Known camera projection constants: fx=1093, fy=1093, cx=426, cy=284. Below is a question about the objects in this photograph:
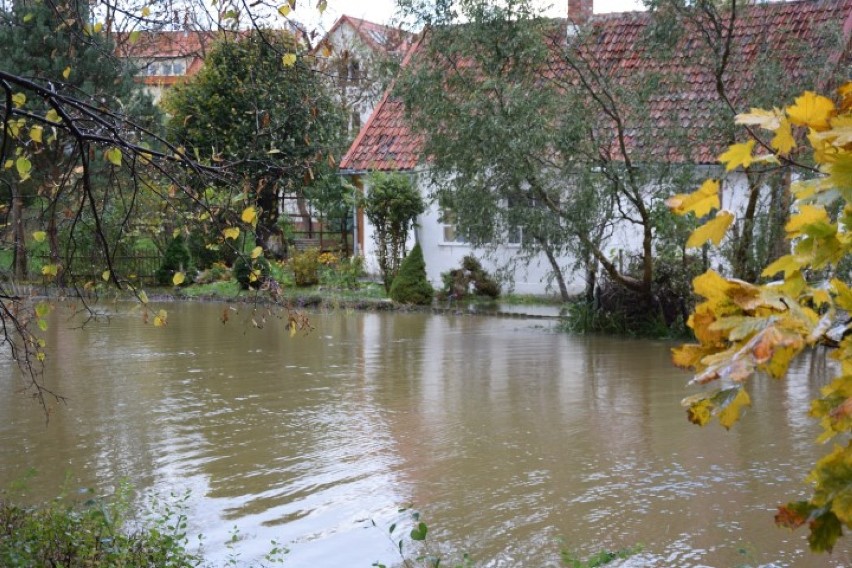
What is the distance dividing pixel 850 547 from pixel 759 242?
10.6m

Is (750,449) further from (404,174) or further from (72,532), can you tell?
(404,174)

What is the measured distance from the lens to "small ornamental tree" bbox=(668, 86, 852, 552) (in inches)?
68.1

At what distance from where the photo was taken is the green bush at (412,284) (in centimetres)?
2334

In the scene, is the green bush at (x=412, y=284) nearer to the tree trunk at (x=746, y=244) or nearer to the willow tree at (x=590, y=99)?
the willow tree at (x=590, y=99)

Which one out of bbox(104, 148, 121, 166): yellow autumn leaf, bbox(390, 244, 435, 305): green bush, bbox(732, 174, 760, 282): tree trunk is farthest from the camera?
bbox(390, 244, 435, 305): green bush

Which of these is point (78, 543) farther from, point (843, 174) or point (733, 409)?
point (843, 174)

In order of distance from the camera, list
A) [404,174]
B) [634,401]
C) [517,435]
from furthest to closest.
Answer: [404,174] < [634,401] < [517,435]

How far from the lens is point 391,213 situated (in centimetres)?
2491

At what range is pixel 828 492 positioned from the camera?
5.78ft

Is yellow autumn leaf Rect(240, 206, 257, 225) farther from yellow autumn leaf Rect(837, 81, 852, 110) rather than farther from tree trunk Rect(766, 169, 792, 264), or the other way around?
tree trunk Rect(766, 169, 792, 264)

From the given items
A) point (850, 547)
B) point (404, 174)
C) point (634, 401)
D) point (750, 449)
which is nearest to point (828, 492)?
point (850, 547)

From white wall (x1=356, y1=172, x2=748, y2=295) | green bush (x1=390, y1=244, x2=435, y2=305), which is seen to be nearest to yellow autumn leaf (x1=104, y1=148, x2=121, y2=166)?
white wall (x1=356, y1=172, x2=748, y2=295)

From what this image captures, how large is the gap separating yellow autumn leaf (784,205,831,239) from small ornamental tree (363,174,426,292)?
22.8m

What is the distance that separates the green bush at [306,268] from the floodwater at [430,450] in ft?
30.1
